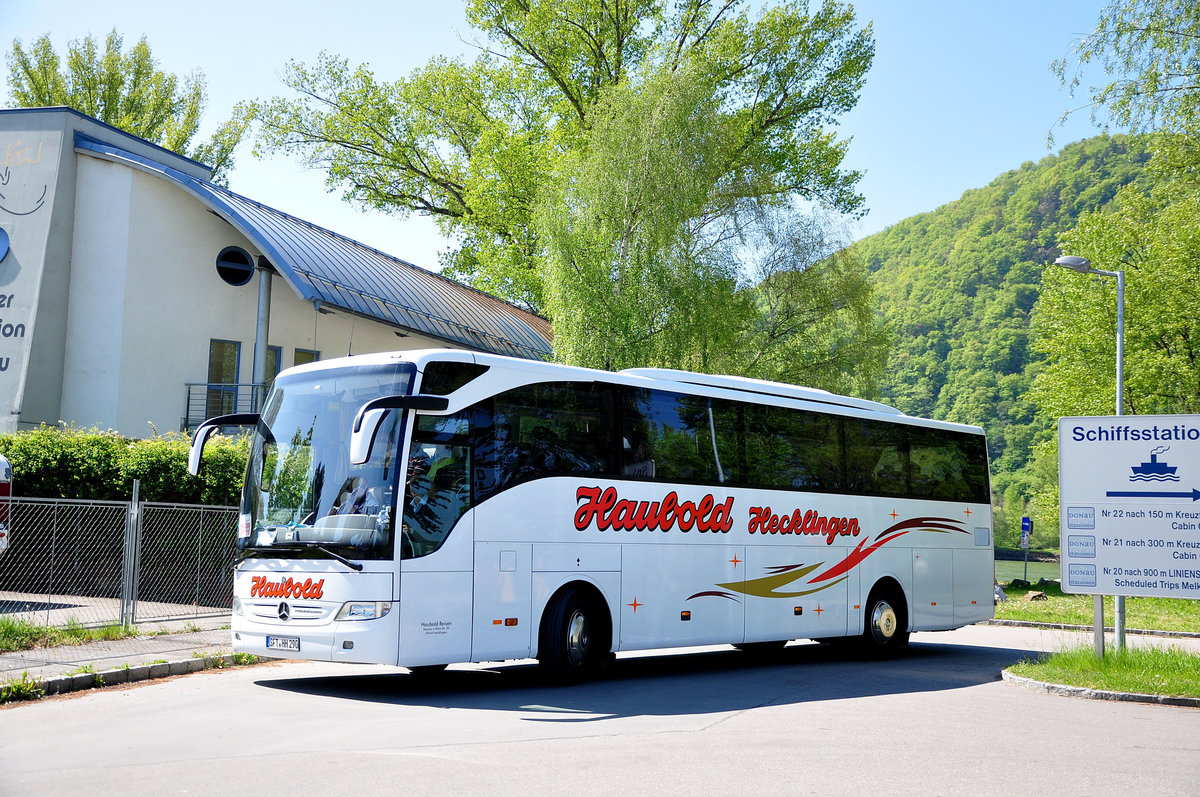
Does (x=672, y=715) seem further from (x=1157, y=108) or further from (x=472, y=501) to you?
(x=1157, y=108)

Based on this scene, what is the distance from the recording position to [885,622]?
16500 mm

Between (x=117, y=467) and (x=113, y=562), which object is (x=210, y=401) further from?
(x=113, y=562)

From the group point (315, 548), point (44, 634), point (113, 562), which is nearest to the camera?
point (315, 548)

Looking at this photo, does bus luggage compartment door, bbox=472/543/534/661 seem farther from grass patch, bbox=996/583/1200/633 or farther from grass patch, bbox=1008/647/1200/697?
grass patch, bbox=996/583/1200/633

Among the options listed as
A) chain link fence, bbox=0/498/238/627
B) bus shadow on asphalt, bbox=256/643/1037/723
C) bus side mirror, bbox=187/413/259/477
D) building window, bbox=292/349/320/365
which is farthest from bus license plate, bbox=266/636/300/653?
building window, bbox=292/349/320/365

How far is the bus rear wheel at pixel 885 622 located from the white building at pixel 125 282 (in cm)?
1418

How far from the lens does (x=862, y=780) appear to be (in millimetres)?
7055

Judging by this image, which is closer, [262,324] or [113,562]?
[113,562]

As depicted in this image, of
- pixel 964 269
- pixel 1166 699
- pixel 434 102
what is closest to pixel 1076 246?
pixel 434 102

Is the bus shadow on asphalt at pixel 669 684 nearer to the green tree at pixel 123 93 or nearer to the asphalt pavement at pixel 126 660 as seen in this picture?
the asphalt pavement at pixel 126 660

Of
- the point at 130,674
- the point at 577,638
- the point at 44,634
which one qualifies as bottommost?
the point at 130,674

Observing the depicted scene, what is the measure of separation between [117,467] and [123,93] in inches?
1400

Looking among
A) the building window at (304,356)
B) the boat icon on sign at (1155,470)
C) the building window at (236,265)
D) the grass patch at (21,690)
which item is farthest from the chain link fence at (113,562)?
the boat icon on sign at (1155,470)

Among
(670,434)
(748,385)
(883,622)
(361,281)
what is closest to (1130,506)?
(883,622)
